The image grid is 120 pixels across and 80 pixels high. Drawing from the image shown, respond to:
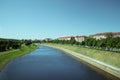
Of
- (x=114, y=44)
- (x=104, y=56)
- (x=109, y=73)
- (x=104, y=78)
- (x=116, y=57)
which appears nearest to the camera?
(x=104, y=78)

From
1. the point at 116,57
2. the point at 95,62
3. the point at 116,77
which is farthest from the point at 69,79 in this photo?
the point at 95,62

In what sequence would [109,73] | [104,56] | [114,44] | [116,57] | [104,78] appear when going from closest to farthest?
[104,78]
[109,73]
[116,57]
[104,56]
[114,44]

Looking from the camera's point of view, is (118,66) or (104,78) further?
(118,66)

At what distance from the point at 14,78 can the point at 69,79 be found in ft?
24.2

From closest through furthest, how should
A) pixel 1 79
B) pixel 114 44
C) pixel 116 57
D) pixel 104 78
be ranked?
pixel 1 79 < pixel 104 78 < pixel 116 57 < pixel 114 44

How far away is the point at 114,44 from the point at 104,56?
1914cm

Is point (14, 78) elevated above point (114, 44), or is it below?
below

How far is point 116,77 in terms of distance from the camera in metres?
28.7

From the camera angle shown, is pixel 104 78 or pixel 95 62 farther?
pixel 95 62

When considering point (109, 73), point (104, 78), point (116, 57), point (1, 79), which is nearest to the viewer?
point (1, 79)

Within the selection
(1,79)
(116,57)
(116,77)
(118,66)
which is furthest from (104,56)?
(1,79)

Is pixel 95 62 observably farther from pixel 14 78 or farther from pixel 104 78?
pixel 14 78

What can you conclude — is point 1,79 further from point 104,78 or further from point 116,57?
point 116,57

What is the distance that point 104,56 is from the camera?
41.4 m
